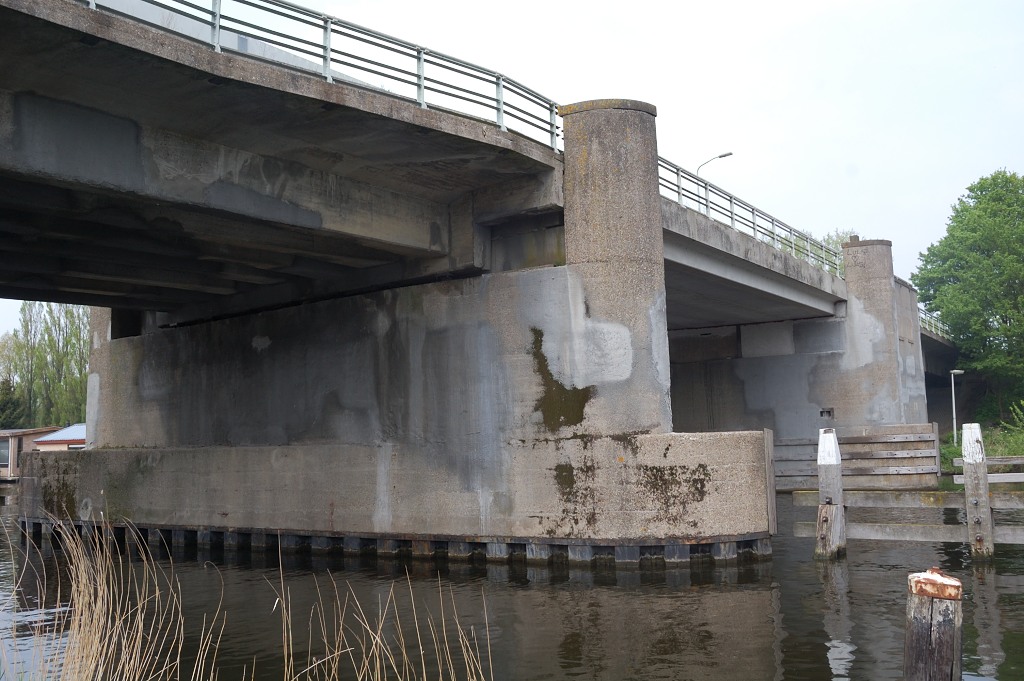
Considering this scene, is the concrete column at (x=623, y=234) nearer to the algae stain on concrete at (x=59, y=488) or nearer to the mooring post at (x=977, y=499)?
the mooring post at (x=977, y=499)

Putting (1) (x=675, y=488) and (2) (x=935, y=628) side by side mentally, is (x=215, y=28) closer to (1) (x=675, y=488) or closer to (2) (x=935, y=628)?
(1) (x=675, y=488)

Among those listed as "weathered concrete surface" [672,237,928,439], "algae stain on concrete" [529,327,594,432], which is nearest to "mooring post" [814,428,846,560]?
"algae stain on concrete" [529,327,594,432]

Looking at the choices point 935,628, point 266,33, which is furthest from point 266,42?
point 935,628

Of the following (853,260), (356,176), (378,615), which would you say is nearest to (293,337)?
(356,176)

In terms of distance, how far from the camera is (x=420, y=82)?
15375mm

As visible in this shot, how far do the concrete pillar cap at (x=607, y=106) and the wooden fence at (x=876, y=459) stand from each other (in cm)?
990

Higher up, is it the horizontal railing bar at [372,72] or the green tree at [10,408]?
the horizontal railing bar at [372,72]

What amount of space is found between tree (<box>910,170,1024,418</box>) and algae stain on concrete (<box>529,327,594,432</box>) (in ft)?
136

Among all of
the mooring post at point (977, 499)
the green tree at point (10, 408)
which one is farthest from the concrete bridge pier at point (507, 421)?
the green tree at point (10, 408)

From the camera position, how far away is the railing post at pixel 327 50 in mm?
13969

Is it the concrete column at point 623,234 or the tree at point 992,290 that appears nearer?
the concrete column at point 623,234

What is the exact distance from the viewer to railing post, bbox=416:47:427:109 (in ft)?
50.1

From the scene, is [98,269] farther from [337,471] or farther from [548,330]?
[548,330]

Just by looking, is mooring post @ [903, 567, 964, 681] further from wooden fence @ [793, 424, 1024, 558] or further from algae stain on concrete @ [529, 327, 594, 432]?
algae stain on concrete @ [529, 327, 594, 432]
